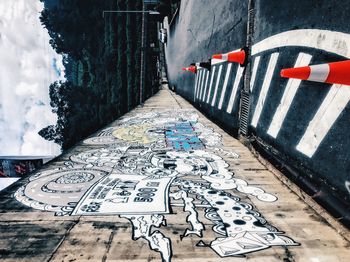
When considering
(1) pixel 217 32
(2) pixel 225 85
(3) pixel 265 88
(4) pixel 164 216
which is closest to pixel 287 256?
(4) pixel 164 216

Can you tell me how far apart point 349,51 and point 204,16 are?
12341 millimetres

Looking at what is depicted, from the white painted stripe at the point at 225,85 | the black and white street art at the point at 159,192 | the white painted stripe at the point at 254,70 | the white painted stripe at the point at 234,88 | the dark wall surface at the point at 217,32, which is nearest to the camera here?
the black and white street art at the point at 159,192

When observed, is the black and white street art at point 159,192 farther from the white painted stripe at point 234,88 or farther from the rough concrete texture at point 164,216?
the white painted stripe at point 234,88

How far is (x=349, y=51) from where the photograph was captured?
11.1 ft

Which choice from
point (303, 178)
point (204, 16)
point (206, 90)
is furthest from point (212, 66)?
point (303, 178)

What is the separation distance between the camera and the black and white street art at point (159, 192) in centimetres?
330

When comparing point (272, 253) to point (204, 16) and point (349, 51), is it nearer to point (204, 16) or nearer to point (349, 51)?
point (349, 51)

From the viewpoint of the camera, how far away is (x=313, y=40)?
13.9 feet

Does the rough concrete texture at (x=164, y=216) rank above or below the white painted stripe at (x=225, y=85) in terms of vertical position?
below

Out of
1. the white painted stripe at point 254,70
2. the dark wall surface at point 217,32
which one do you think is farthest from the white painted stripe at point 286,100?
the dark wall surface at point 217,32

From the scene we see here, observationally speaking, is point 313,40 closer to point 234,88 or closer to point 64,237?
point 234,88

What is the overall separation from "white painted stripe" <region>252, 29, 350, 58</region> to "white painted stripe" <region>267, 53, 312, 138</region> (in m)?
0.26

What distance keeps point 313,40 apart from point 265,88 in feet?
6.76

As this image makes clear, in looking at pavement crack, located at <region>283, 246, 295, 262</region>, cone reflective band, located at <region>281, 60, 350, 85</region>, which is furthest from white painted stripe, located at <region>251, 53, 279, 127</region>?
pavement crack, located at <region>283, 246, 295, 262</region>
